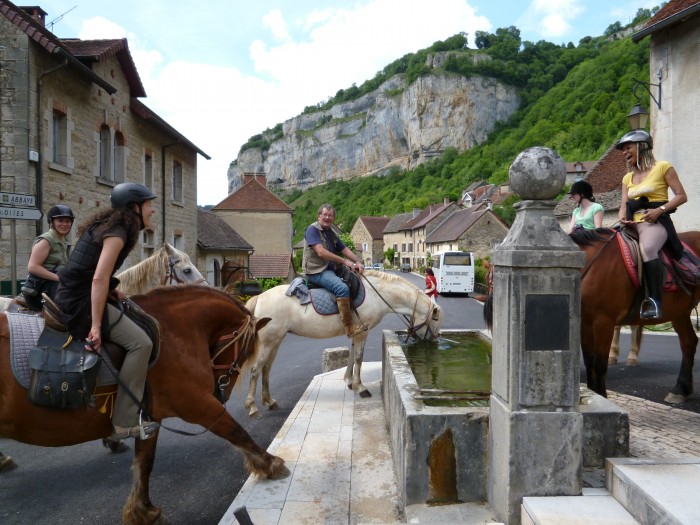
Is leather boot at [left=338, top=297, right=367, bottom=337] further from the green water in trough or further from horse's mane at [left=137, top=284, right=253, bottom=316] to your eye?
horse's mane at [left=137, top=284, right=253, bottom=316]

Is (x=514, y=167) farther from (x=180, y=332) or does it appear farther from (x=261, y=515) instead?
(x=261, y=515)

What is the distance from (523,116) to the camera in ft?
399

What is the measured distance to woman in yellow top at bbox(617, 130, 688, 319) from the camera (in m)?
5.11

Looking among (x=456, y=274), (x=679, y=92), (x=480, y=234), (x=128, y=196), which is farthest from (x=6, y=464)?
(x=480, y=234)

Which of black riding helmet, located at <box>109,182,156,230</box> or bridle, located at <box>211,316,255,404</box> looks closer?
black riding helmet, located at <box>109,182,156,230</box>

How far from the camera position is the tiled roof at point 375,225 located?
95.0 metres

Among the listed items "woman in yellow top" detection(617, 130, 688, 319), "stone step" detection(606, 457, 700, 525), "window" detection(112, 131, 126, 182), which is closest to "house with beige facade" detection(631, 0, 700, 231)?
"woman in yellow top" detection(617, 130, 688, 319)

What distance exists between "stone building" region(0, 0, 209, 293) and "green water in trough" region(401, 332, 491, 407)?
6.46 metres

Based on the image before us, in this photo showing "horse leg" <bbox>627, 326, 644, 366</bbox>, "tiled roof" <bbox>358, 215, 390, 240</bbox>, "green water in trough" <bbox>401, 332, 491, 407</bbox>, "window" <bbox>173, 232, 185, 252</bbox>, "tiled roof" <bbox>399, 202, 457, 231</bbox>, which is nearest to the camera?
"green water in trough" <bbox>401, 332, 491, 407</bbox>

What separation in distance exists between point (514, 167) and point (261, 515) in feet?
10.5

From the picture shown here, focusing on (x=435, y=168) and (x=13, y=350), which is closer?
(x=13, y=350)

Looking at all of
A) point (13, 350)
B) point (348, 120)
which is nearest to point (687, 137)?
point (13, 350)

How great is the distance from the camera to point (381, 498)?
3.89m

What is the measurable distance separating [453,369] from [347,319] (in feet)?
5.67
